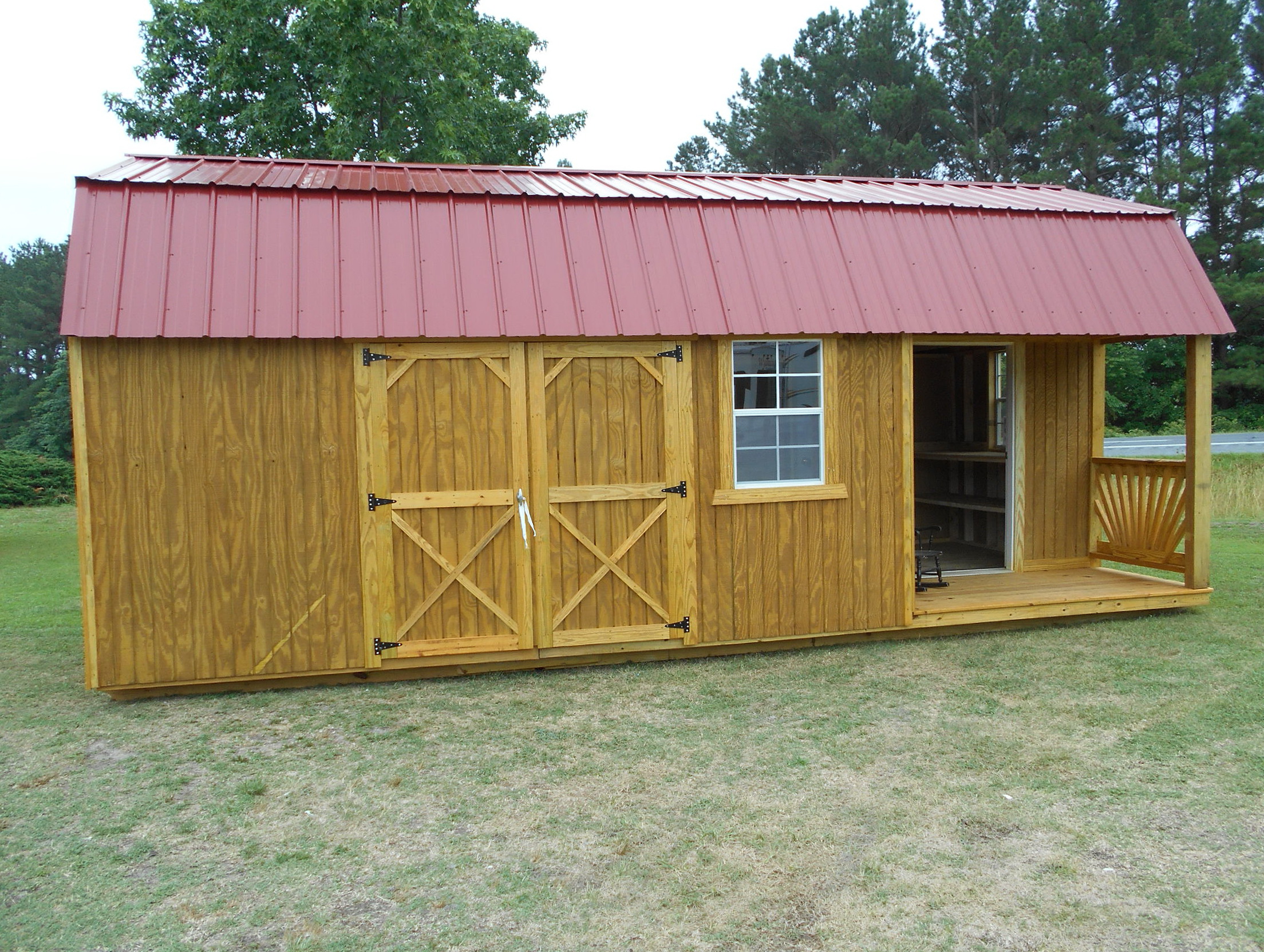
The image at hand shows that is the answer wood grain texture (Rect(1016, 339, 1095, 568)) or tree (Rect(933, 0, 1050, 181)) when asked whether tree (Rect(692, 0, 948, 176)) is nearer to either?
tree (Rect(933, 0, 1050, 181))

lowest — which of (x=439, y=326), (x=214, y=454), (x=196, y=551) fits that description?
(x=196, y=551)

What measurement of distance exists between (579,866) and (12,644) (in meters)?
6.03

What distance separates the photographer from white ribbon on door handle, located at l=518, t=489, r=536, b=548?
634 centimetres

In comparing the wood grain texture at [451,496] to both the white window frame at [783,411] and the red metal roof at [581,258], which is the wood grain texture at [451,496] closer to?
the red metal roof at [581,258]

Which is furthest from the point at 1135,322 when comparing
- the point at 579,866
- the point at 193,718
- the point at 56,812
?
the point at 56,812

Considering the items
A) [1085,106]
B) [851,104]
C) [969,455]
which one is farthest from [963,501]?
[851,104]

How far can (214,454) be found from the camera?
19.7ft

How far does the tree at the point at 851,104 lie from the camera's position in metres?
26.3

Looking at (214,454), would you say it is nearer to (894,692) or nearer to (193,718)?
(193,718)

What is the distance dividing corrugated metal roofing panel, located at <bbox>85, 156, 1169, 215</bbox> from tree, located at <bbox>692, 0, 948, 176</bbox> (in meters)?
18.6

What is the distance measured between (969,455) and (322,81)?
43.6 feet

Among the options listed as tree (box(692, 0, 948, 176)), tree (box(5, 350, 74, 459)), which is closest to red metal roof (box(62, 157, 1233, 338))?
tree (box(692, 0, 948, 176))

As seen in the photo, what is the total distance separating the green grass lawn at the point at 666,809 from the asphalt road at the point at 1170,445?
46.3ft

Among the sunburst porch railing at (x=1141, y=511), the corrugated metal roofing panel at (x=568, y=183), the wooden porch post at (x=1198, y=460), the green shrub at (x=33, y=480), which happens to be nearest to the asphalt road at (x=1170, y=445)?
the sunburst porch railing at (x=1141, y=511)
